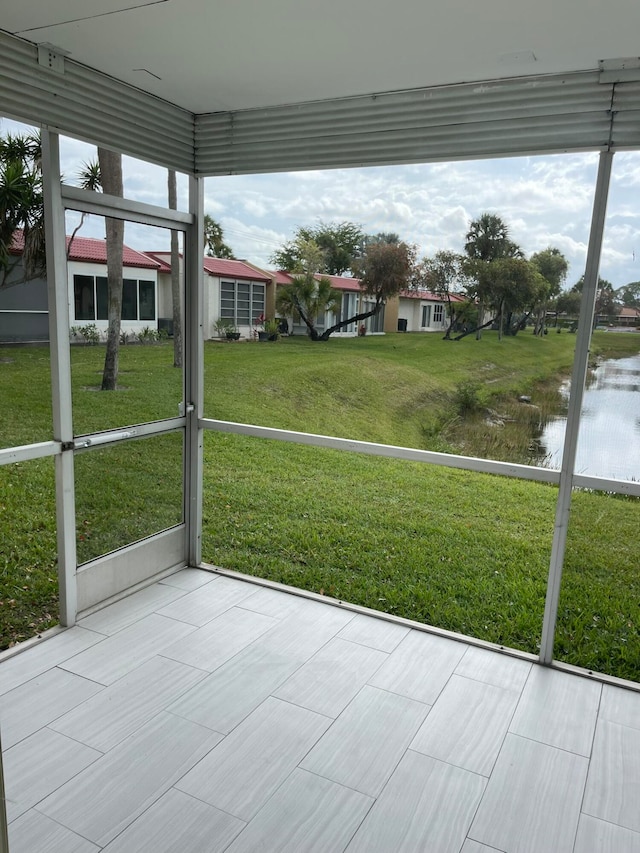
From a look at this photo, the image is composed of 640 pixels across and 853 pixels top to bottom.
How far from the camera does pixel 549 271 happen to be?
4.20 m

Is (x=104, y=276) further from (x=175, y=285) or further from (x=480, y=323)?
(x=480, y=323)

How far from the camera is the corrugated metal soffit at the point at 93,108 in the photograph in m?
2.48

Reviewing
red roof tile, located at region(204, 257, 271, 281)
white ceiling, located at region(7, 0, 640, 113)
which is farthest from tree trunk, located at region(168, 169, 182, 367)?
red roof tile, located at region(204, 257, 271, 281)

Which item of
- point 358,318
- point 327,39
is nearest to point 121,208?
point 327,39

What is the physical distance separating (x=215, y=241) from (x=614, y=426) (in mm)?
3650

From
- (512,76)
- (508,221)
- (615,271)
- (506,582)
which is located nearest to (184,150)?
(512,76)

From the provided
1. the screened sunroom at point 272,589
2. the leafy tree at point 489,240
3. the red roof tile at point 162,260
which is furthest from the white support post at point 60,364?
the leafy tree at point 489,240

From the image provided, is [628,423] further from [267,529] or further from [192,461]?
[267,529]

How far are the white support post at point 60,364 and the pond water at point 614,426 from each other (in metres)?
2.35

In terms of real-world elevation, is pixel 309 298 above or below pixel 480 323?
above

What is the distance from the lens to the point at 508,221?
15.9ft

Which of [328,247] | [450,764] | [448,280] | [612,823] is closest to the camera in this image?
[612,823]

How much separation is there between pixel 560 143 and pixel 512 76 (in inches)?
13.2

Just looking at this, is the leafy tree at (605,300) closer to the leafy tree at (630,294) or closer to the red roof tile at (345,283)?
the leafy tree at (630,294)
